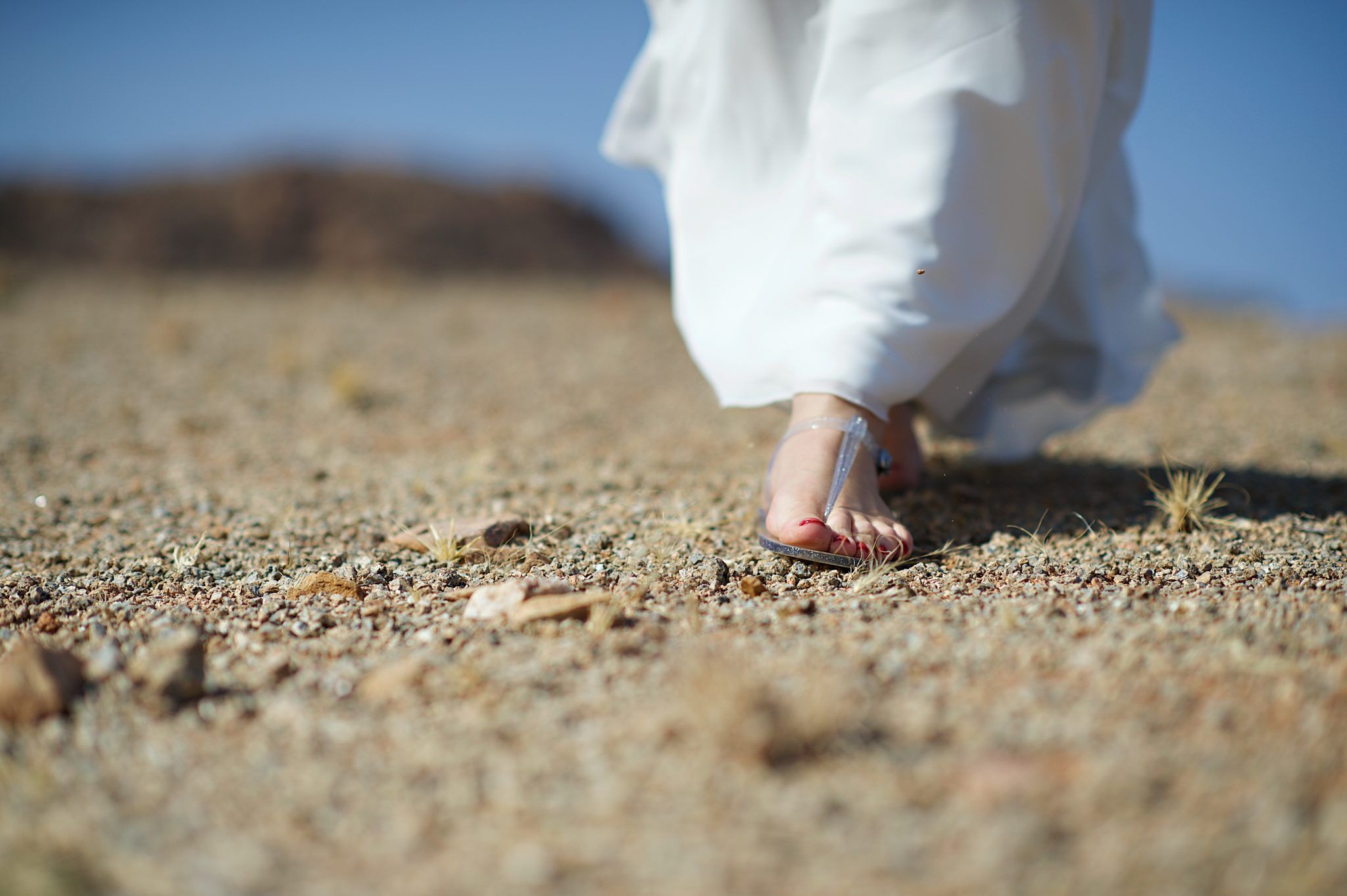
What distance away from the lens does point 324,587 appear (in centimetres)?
151

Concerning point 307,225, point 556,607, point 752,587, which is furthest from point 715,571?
point 307,225

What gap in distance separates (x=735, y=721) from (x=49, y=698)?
84 centimetres

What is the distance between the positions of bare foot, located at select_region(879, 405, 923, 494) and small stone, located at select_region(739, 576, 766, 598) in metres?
0.68

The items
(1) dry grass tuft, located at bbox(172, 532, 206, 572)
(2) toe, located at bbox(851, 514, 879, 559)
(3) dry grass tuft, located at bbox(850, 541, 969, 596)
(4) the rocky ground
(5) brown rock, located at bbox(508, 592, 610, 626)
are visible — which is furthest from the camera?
(1) dry grass tuft, located at bbox(172, 532, 206, 572)

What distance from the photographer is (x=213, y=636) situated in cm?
132

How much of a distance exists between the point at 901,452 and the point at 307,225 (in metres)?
11.5

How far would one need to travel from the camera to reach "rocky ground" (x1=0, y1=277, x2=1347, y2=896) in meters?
0.81

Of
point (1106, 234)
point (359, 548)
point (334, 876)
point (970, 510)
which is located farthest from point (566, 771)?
point (1106, 234)

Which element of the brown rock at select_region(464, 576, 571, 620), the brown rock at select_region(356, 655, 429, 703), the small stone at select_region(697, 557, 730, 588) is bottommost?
the brown rock at select_region(356, 655, 429, 703)

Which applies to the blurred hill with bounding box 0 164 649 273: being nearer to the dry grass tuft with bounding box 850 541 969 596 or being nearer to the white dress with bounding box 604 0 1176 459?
the white dress with bounding box 604 0 1176 459

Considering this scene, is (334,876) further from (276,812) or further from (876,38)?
(876,38)

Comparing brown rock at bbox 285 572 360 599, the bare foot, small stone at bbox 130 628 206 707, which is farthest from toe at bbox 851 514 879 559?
small stone at bbox 130 628 206 707

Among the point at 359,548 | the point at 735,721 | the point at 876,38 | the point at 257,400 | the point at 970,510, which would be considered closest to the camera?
the point at 735,721

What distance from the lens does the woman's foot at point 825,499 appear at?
5.02 ft
